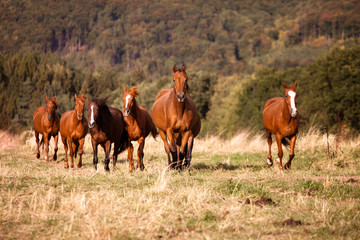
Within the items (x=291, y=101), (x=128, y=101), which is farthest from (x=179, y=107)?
(x=291, y=101)

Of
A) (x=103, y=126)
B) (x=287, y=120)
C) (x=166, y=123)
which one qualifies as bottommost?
(x=287, y=120)

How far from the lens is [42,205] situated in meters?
5.89

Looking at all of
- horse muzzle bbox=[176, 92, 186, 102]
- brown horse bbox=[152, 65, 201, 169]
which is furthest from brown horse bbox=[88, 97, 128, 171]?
horse muzzle bbox=[176, 92, 186, 102]

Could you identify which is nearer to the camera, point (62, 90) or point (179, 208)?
point (179, 208)

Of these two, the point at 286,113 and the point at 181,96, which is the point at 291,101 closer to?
the point at 286,113

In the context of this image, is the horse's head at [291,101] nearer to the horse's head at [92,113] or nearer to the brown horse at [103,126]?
the brown horse at [103,126]

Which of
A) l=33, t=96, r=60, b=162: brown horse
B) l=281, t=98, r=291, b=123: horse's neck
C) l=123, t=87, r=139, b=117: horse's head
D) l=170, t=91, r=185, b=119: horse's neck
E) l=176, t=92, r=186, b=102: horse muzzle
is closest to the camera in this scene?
l=176, t=92, r=186, b=102: horse muzzle

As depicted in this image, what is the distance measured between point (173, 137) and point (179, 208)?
15.1 feet

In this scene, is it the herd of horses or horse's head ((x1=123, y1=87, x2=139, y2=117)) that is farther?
horse's head ((x1=123, y1=87, x2=139, y2=117))

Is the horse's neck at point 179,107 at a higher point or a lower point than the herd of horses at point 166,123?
higher

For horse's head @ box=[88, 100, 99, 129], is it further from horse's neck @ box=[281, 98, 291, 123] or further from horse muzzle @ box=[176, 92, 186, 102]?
horse's neck @ box=[281, 98, 291, 123]

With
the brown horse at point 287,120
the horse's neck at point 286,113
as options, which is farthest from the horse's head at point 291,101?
the horse's neck at point 286,113

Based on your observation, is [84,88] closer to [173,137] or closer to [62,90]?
[62,90]

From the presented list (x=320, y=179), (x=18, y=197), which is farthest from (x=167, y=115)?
(x=18, y=197)
